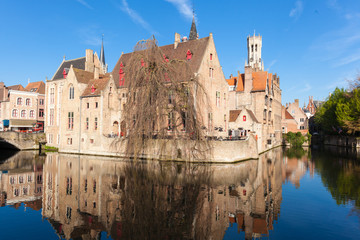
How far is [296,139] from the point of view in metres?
59.0

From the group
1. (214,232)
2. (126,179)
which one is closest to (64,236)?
(214,232)

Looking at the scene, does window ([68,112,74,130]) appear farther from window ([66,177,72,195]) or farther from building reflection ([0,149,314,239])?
window ([66,177,72,195])

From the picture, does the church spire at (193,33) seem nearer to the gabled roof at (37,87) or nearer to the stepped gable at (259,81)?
the stepped gable at (259,81)

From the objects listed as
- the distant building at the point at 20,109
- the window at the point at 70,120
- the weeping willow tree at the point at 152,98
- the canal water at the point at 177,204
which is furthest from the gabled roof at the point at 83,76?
the distant building at the point at 20,109

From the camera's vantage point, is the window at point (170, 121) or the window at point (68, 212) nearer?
the window at point (68, 212)

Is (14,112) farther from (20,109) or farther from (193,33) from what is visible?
(193,33)

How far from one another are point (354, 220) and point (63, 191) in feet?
52.6

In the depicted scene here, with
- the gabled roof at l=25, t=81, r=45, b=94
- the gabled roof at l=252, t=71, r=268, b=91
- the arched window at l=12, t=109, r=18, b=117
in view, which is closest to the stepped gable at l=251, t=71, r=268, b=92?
the gabled roof at l=252, t=71, r=268, b=91

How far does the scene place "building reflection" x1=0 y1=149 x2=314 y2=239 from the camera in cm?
1073

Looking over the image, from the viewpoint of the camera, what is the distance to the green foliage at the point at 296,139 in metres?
58.9

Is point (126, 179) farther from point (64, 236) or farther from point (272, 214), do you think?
point (272, 214)

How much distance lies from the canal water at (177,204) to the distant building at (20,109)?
3047cm

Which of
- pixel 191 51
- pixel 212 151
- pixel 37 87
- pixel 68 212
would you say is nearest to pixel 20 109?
pixel 37 87

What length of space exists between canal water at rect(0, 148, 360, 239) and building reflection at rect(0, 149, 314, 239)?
1.8 inches
